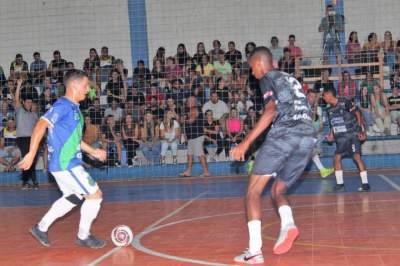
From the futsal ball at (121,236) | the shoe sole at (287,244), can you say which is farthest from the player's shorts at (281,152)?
the futsal ball at (121,236)

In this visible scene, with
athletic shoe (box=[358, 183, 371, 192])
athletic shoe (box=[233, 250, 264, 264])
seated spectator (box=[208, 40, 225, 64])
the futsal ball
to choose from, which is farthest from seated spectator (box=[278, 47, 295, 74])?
athletic shoe (box=[233, 250, 264, 264])

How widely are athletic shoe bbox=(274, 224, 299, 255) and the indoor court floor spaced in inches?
4.1

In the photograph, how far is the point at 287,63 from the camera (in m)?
20.9

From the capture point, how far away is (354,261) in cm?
698

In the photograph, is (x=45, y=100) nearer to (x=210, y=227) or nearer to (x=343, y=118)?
(x=343, y=118)

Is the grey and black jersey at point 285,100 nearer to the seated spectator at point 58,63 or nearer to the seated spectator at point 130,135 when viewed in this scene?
the seated spectator at point 130,135

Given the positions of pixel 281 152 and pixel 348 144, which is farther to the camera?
pixel 348 144

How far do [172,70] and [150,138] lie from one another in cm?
256

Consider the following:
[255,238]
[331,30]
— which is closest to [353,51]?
[331,30]

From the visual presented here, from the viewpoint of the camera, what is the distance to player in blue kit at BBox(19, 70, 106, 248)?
8.13 m

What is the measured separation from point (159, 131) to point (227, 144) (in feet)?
7.06

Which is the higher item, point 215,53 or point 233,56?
point 215,53

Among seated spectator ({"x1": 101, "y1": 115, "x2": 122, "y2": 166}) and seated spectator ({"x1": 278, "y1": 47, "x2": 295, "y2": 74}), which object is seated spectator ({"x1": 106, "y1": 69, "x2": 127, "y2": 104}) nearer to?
seated spectator ({"x1": 101, "y1": 115, "x2": 122, "y2": 166})

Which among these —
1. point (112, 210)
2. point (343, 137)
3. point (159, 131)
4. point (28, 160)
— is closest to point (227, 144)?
point (159, 131)
